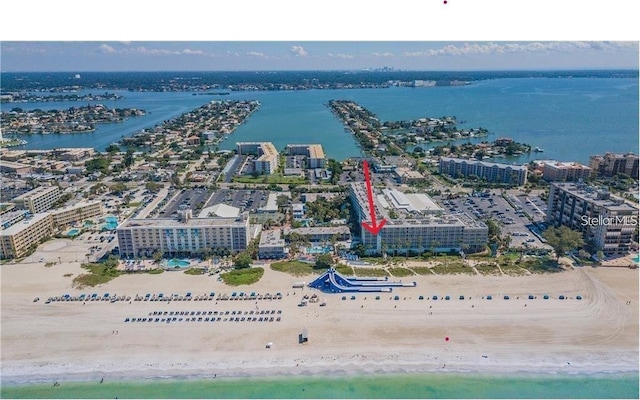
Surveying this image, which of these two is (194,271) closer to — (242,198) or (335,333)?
(335,333)

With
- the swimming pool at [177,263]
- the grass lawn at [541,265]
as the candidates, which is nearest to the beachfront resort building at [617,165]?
the grass lawn at [541,265]

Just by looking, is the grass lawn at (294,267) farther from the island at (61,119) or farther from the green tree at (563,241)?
the island at (61,119)

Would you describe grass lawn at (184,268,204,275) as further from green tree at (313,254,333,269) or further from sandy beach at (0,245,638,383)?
green tree at (313,254,333,269)

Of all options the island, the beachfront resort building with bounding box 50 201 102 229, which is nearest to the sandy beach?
the beachfront resort building with bounding box 50 201 102 229

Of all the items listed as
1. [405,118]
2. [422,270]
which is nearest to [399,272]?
[422,270]

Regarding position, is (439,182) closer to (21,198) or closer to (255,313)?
(255,313)

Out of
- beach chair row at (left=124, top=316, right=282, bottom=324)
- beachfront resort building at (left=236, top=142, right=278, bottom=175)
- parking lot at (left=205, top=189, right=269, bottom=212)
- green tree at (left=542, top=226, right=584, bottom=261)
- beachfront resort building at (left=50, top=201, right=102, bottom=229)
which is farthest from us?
beachfront resort building at (left=236, top=142, right=278, bottom=175)
